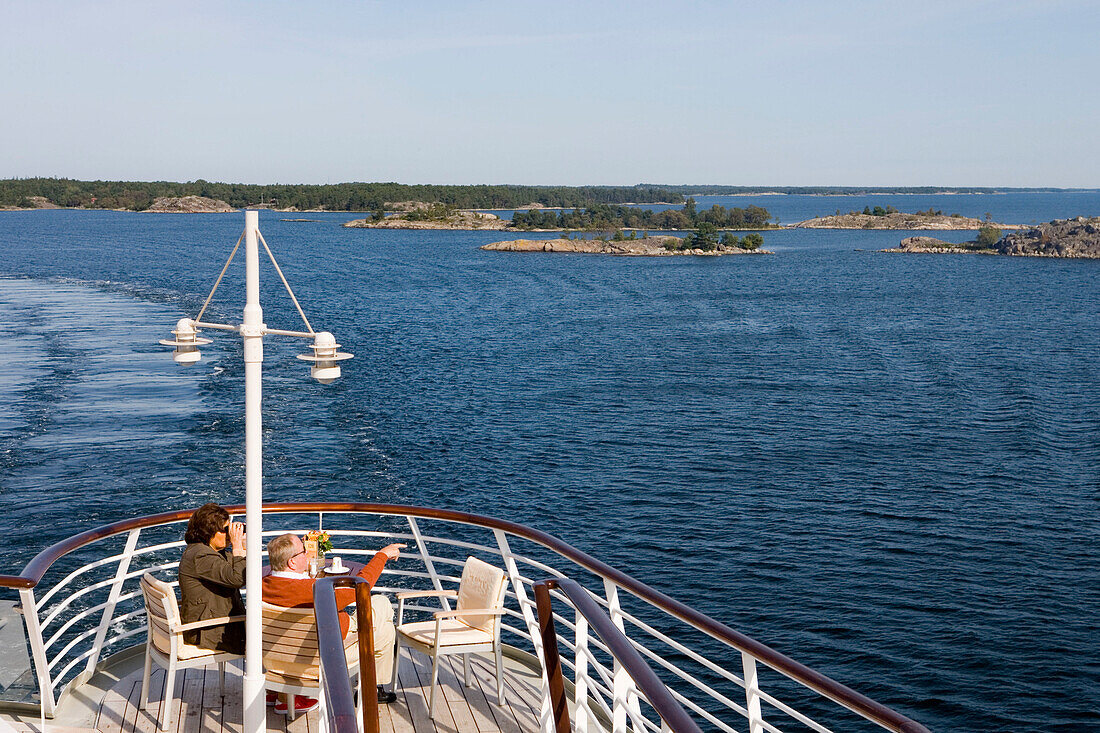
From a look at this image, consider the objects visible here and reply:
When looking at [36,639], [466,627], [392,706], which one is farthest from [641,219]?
[36,639]

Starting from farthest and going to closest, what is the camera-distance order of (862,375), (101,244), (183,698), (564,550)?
(101,244)
(862,375)
(183,698)
(564,550)

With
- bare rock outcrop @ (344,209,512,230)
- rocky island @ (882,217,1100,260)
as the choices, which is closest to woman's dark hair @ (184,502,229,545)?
rocky island @ (882,217,1100,260)

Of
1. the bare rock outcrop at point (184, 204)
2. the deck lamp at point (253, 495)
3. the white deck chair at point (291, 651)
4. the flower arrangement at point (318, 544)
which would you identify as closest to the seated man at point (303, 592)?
the white deck chair at point (291, 651)

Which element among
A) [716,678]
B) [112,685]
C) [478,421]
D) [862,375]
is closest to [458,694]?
[112,685]

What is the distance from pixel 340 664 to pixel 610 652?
2.77 feet

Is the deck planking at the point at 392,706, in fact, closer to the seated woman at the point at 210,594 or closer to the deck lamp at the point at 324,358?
the seated woman at the point at 210,594

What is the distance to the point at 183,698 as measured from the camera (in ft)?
17.8

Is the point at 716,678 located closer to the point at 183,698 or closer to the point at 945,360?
the point at 183,698

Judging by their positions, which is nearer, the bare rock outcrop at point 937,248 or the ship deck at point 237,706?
the ship deck at point 237,706

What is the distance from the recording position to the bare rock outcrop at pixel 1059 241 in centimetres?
10412

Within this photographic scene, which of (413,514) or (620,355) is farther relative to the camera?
(620,355)

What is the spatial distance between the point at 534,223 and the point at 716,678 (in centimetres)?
12967

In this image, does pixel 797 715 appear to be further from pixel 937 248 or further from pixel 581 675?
pixel 937 248

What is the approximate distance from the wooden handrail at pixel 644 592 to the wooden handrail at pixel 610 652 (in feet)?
1.24
